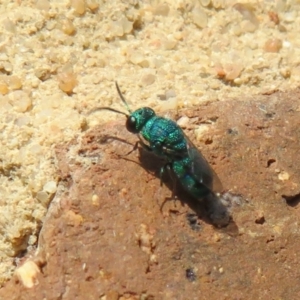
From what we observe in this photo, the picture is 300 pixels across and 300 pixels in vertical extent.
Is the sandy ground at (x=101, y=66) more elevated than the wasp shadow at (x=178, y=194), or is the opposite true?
the sandy ground at (x=101, y=66)

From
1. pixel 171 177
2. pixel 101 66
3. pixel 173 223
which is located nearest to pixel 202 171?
pixel 171 177

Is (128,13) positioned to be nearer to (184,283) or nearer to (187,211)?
(187,211)

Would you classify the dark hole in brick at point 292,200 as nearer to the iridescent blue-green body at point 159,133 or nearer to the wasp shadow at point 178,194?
the wasp shadow at point 178,194

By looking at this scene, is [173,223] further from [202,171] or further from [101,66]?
[101,66]

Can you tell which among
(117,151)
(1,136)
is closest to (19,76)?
(1,136)

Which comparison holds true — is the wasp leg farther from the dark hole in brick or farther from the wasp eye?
the dark hole in brick

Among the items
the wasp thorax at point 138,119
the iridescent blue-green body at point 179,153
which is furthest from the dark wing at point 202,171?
the wasp thorax at point 138,119
